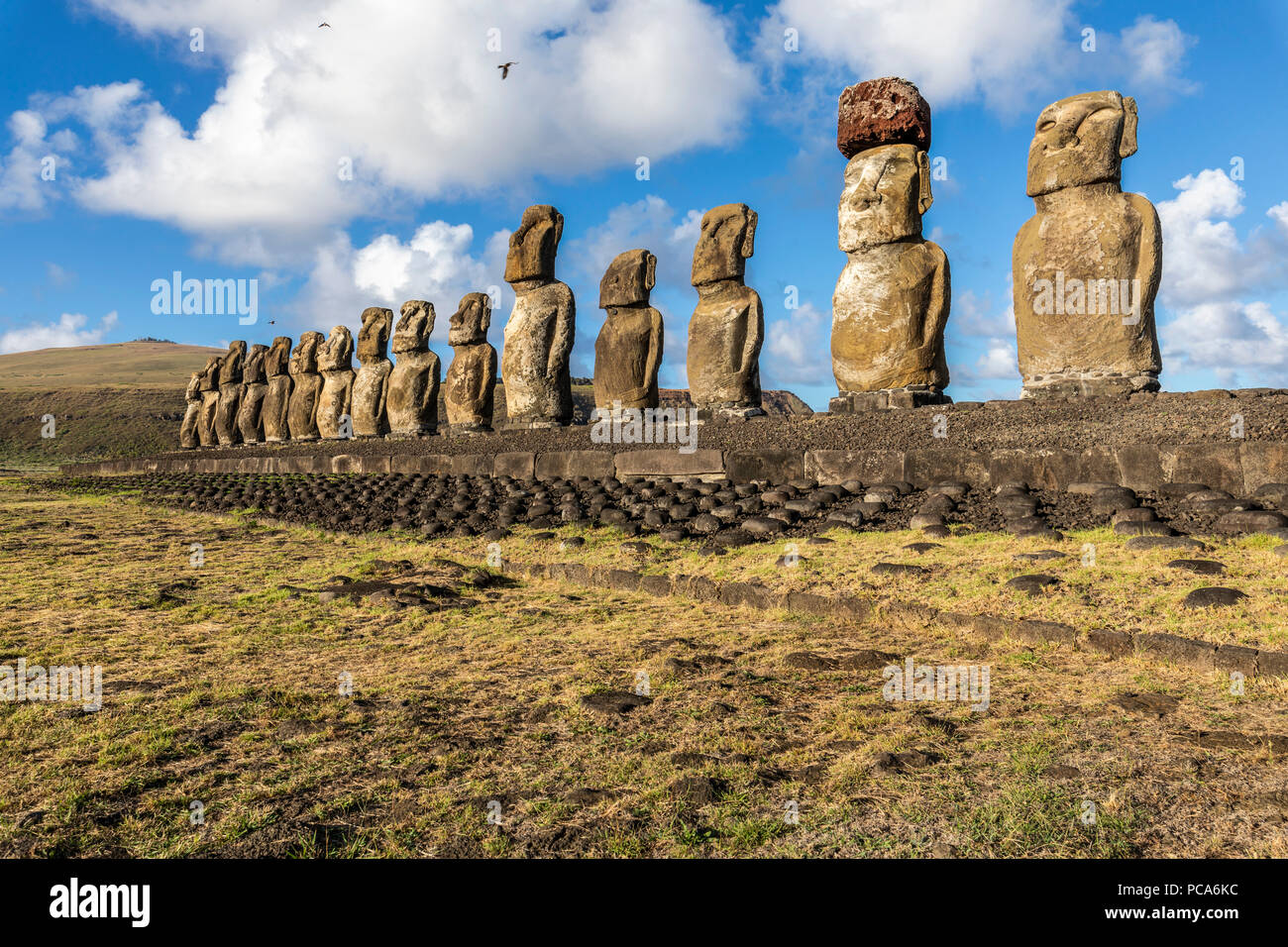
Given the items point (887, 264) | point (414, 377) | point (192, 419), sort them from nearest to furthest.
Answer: point (887, 264) → point (414, 377) → point (192, 419)

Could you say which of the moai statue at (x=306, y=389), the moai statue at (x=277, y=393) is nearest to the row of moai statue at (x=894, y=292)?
the moai statue at (x=306, y=389)

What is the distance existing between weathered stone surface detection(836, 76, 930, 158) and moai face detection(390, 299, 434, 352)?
10.6 meters

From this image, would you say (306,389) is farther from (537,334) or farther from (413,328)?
(537,334)

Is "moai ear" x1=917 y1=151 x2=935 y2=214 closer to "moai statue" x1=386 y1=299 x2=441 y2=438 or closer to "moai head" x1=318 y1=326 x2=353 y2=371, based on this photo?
"moai statue" x1=386 y1=299 x2=441 y2=438

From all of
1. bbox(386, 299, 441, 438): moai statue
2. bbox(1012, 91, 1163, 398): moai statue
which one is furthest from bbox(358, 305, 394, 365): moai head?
bbox(1012, 91, 1163, 398): moai statue

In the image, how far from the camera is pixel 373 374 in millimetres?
19656

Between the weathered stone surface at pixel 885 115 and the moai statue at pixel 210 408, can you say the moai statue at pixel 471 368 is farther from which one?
the moai statue at pixel 210 408

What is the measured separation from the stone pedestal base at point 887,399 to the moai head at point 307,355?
654 inches

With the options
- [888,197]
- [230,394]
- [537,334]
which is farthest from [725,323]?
[230,394]

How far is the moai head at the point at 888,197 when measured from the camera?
10320 millimetres

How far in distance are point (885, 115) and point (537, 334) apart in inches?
271

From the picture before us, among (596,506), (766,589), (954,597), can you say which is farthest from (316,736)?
(596,506)

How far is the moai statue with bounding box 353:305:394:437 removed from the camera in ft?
64.0
